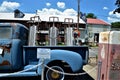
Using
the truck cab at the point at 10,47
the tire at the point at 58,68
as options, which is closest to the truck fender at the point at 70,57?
the tire at the point at 58,68

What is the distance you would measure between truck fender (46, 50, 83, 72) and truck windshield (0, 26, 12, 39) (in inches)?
54.1

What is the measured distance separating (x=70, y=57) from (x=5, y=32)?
2047 millimetres

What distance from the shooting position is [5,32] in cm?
858

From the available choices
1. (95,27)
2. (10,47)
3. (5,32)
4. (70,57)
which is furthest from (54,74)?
(95,27)

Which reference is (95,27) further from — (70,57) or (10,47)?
(10,47)

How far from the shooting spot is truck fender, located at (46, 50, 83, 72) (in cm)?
849

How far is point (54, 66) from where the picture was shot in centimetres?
855

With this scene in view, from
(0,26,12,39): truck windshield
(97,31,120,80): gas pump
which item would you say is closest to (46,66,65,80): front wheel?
(0,26,12,39): truck windshield

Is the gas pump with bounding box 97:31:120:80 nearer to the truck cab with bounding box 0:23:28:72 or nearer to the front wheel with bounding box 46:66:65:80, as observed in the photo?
the front wheel with bounding box 46:66:65:80

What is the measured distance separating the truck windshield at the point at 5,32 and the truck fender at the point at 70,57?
1.37 metres

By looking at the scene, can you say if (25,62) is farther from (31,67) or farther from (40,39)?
(40,39)

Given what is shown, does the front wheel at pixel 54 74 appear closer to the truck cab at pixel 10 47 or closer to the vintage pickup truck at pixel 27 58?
the vintage pickup truck at pixel 27 58

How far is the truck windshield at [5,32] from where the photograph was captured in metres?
8.52

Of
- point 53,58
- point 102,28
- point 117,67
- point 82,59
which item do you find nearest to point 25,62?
point 53,58
